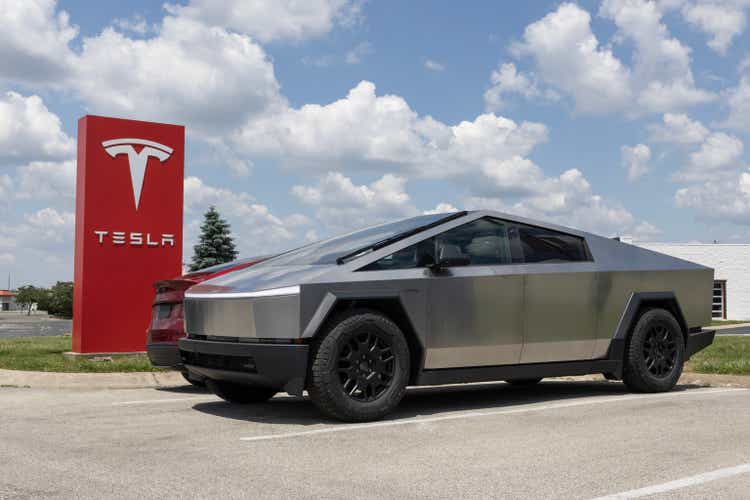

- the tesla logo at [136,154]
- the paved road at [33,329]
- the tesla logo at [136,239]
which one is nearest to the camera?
the tesla logo at [136,239]

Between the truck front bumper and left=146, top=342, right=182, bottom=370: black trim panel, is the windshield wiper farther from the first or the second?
left=146, top=342, right=182, bottom=370: black trim panel

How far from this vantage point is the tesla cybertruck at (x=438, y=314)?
5785 mm

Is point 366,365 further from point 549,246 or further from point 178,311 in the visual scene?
point 178,311

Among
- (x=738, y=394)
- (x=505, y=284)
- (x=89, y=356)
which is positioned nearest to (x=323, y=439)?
(x=505, y=284)

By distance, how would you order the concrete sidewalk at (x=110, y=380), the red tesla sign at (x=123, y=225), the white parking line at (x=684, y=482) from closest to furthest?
1. the white parking line at (x=684, y=482)
2. the concrete sidewalk at (x=110, y=380)
3. the red tesla sign at (x=123, y=225)

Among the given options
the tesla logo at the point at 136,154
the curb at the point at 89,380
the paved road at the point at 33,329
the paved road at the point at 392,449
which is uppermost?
the tesla logo at the point at 136,154

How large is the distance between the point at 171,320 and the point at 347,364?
8.48 feet

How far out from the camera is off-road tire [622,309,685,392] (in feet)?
24.1

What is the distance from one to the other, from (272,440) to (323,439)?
329 mm

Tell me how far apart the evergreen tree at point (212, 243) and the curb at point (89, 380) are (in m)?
36.3

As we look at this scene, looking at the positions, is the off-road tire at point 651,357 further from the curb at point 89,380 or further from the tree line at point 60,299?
the tree line at point 60,299

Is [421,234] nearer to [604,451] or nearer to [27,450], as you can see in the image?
[604,451]

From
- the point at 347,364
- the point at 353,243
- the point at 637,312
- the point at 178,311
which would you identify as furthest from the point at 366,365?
the point at 637,312

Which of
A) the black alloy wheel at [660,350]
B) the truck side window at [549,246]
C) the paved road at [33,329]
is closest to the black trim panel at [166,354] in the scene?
the truck side window at [549,246]
